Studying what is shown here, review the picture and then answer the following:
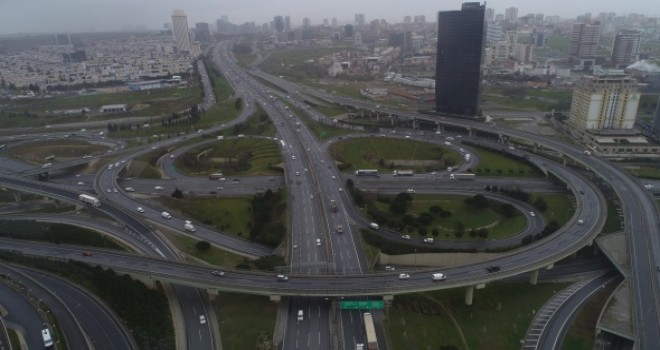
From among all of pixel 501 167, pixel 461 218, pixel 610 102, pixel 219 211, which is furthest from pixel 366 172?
pixel 610 102

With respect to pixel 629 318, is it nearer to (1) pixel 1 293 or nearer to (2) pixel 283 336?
(2) pixel 283 336

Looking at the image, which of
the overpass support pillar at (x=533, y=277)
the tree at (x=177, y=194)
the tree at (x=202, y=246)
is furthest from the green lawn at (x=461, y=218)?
the tree at (x=177, y=194)

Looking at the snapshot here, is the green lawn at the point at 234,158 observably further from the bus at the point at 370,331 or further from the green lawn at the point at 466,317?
the bus at the point at 370,331

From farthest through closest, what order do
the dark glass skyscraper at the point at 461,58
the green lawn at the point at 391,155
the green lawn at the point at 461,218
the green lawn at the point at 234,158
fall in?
1. the dark glass skyscraper at the point at 461,58
2. the green lawn at the point at 391,155
3. the green lawn at the point at 234,158
4. the green lawn at the point at 461,218

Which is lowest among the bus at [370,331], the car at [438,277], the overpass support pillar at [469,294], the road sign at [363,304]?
the overpass support pillar at [469,294]

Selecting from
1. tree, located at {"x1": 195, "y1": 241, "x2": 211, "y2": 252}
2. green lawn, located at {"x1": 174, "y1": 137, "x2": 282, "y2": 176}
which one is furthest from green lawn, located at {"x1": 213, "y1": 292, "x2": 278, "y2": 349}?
green lawn, located at {"x1": 174, "y1": 137, "x2": 282, "y2": 176}

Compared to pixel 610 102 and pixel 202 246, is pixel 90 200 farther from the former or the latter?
pixel 610 102

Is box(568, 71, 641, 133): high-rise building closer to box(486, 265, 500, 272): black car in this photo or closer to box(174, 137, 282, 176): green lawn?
box(486, 265, 500, 272): black car
